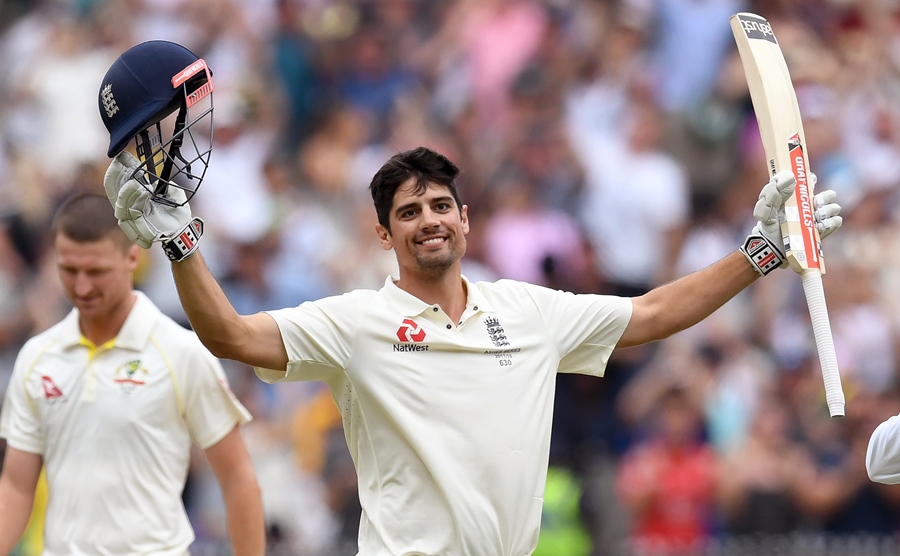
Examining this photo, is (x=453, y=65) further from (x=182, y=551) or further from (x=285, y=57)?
(x=182, y=551)

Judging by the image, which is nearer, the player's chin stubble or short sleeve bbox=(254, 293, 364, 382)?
short sleeve bbox=(254, 293, 364, 382)

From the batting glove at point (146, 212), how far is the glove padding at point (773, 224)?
2165 millimetres

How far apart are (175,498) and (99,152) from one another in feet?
20.6

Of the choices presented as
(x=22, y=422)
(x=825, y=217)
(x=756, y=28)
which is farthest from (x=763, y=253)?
Answer: (x=22, y=422)

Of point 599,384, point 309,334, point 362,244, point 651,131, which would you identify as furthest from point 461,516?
point 651,131

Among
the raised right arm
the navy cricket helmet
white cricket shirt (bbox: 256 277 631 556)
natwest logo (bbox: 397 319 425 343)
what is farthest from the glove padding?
the navy cricket helmet

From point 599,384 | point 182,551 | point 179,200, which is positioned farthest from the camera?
point 599,384

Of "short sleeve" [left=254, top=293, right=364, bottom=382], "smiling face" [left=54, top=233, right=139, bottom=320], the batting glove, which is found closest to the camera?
the batting glove

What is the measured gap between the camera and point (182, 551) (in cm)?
682

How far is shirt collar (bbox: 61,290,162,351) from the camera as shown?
6949mm

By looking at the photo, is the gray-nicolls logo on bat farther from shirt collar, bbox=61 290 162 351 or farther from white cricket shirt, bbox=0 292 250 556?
shirt collar, bbox=61 290 162 351

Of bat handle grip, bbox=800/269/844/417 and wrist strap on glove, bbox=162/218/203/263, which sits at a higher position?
wrist strap on glove, bbox=162/218/203/263

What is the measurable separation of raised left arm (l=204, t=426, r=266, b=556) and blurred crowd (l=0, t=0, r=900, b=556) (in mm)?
3289

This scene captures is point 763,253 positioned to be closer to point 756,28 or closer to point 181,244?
point 756,28
